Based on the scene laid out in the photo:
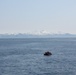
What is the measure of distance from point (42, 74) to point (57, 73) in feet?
14.7

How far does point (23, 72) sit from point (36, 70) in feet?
16.8

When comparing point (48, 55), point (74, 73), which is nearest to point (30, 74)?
point (74, 73)

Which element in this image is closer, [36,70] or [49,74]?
[49,74]

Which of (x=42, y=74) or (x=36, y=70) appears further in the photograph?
(x=36, y=70)

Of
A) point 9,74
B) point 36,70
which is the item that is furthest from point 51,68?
point 9,74

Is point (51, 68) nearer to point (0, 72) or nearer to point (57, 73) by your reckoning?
point (57, 73)

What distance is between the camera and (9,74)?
6800 centimetres

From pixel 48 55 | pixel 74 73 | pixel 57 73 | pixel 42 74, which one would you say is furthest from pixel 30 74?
pixel 48 55

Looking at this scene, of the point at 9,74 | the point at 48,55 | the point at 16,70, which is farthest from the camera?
the point at 48,55

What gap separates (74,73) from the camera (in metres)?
69.2

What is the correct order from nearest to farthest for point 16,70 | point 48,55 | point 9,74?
point 9,74, point 16,70, point 48,55

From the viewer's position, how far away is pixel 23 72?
71.4 meters

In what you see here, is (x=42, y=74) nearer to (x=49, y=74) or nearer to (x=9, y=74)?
(x=49, y=74)

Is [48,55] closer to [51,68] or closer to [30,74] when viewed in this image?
[51,68]
